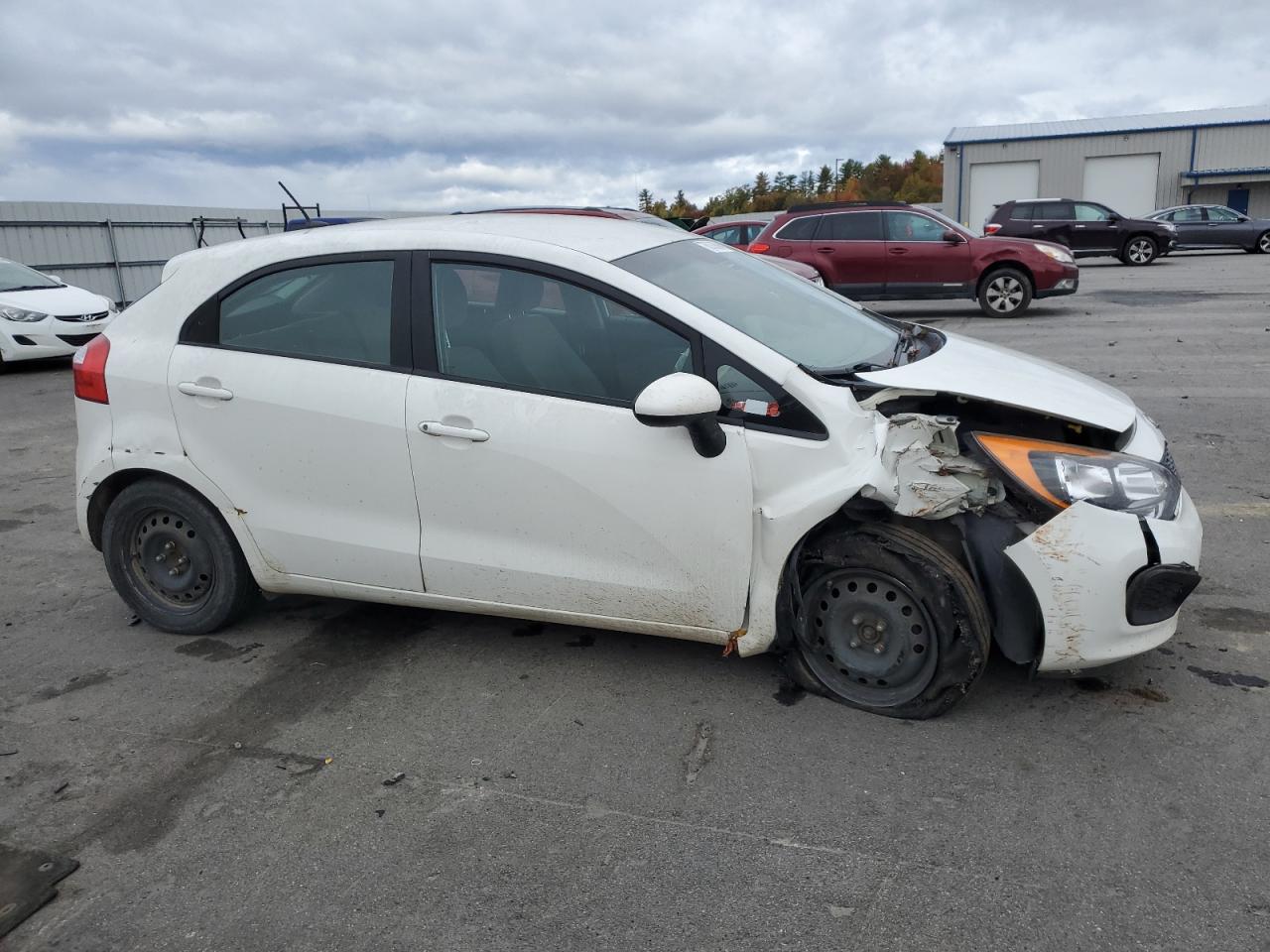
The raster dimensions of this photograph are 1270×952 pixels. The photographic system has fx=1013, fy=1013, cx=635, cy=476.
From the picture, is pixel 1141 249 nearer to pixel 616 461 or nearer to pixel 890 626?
pixel 890 626

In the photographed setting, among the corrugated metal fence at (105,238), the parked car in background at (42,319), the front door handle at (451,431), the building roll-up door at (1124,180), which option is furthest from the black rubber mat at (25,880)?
the building roll-up door at (1124,180)

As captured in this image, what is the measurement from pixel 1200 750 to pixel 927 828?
0.98 meters

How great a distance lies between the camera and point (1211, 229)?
27.3 m

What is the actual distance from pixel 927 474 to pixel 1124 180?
149 feet

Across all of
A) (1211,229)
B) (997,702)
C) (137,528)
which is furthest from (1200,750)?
(1211,229)

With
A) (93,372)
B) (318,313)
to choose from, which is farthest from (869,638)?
(93,372)

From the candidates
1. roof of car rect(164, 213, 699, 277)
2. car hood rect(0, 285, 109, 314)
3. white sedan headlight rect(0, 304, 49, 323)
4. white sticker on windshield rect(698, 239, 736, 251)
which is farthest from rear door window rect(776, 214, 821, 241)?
roof of car rect(164, 213, 699, 277)

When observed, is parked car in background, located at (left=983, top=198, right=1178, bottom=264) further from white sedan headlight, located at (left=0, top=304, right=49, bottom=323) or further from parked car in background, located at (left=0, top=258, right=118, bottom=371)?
white sedan headlight, located at (left=0, top=304, right=49, bottom=323)

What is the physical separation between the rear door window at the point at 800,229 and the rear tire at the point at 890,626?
1298cm

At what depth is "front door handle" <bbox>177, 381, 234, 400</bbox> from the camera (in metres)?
3.96

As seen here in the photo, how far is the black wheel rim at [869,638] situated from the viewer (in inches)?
130

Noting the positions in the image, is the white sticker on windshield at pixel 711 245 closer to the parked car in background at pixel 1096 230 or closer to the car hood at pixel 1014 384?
the car hood at pixel 1014 384

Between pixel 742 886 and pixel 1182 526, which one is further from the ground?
pixel 1182 526

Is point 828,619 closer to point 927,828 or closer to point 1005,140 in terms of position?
point 927,828
